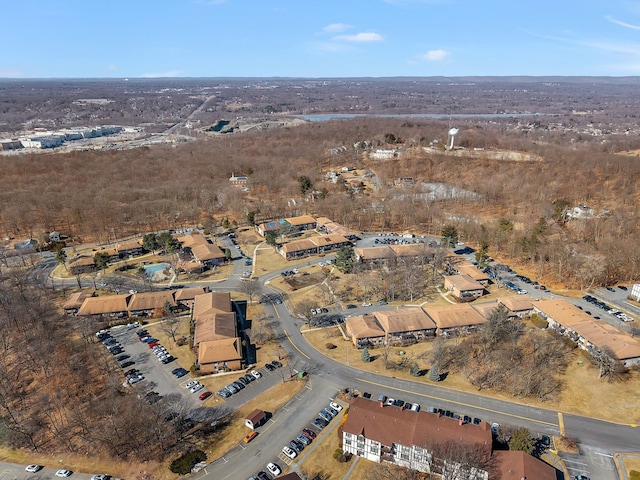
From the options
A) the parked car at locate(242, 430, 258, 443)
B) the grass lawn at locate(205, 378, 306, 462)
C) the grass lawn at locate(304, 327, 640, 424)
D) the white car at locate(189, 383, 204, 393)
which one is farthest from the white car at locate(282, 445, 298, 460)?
the grass lawn at locate(304, 327, 640, 424)

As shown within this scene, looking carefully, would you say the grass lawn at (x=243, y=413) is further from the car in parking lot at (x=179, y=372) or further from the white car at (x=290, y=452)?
the car in parking lot at (x=179, y=372)

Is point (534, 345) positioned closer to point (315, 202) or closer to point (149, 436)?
point (149, 436)

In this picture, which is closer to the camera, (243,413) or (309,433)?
(309,433)

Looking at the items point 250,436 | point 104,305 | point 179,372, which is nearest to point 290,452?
point 250,436

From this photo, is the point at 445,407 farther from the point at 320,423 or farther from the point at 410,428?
the point at 320,423

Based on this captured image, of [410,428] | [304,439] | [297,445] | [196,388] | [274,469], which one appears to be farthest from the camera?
[196,388]

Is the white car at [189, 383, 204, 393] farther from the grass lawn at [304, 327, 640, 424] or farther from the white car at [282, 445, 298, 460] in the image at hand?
the grass lawn at [304, 327, 640, 424]

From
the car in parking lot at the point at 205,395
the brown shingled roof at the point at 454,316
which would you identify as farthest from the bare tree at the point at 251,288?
the brown shingled roof at the point at 454,316
